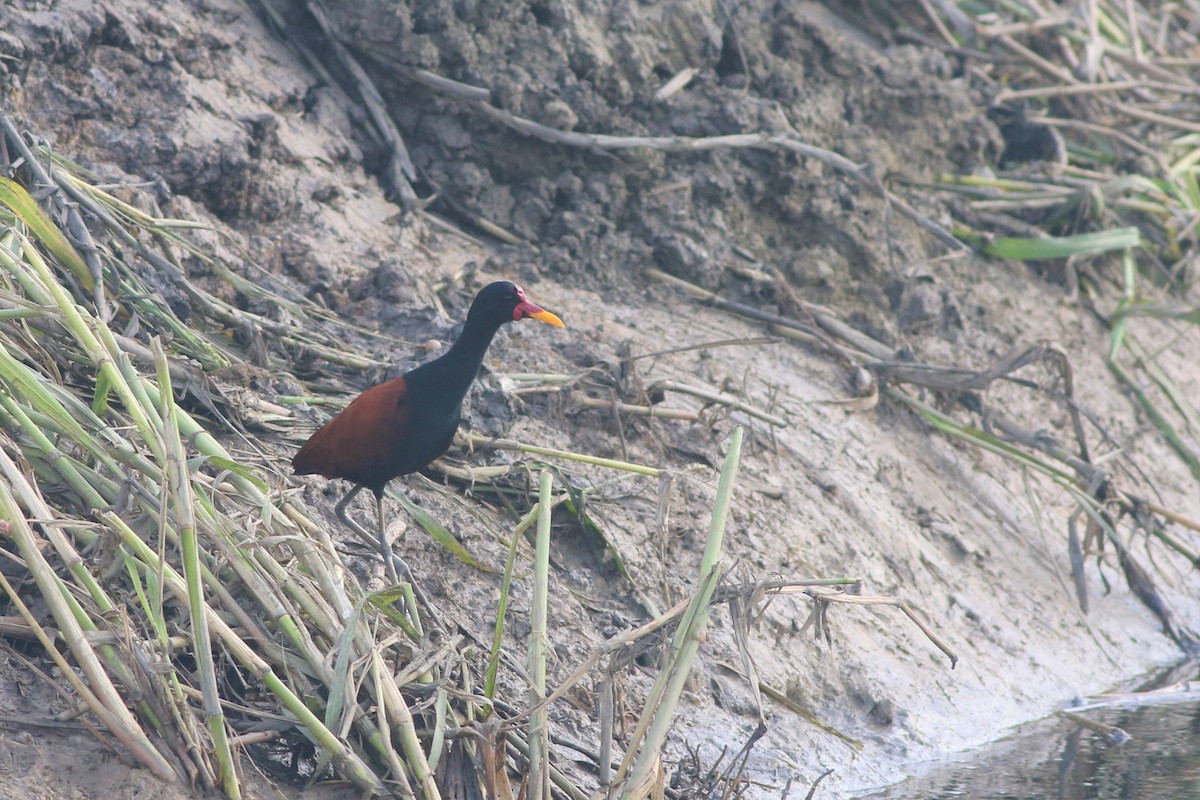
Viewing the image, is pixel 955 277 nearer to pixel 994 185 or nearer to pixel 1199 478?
pixel 994 185

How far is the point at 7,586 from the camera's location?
10.9 feet

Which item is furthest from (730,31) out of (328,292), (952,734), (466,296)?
(952,734)

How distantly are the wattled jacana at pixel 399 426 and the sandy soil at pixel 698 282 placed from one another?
22cm

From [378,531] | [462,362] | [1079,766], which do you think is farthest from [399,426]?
[1079,766]

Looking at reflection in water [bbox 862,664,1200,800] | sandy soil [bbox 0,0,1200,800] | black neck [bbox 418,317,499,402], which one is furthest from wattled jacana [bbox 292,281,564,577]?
reflection in water [bbox 862,664,1200,800]

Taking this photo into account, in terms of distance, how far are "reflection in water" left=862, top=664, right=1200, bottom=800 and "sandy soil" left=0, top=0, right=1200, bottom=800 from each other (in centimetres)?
15

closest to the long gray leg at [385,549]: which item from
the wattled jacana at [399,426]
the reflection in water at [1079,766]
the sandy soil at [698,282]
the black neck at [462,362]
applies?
the wattled jacana at [399,426]

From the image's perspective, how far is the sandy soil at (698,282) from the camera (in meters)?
5.00

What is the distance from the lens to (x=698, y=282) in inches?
273

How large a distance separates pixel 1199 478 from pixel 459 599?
4454mm

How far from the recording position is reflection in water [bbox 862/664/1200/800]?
14.7 feet

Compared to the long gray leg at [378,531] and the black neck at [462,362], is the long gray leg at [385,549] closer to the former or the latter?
the long gray leg at [378,531]

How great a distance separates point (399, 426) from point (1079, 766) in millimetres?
2680

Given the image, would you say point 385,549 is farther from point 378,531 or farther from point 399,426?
point 399,426
